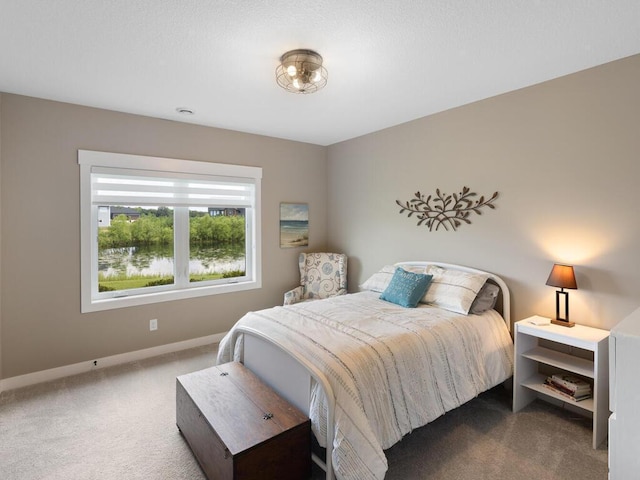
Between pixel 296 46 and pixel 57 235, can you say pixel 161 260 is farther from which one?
pixel 296 46

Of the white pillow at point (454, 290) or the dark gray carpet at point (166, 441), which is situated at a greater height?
the white pillow at point (454, 290)

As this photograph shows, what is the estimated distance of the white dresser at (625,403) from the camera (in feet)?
3.21

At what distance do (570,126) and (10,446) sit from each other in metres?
4.44

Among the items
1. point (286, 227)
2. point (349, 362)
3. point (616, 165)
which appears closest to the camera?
point (349, 362)

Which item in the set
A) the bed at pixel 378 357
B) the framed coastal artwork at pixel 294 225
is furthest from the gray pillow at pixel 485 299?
the framed coastal artwork at pixel 294 225

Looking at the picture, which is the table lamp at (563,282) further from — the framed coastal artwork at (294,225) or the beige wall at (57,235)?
the beige wall at (57,235)

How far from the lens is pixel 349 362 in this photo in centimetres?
190

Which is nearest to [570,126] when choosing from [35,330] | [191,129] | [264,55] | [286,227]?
[264,55]

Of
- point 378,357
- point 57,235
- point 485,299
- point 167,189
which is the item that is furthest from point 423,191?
point 57,235

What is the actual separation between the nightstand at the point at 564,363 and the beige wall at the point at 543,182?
0.86 feet

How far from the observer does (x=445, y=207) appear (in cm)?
344

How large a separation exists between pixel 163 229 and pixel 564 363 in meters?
3.84

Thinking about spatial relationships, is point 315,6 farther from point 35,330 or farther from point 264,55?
point 35,330

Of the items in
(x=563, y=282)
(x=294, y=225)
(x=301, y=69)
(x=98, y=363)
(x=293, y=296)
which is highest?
(x=301, y=69)
